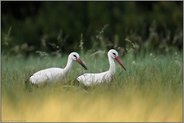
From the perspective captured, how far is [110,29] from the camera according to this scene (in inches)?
814

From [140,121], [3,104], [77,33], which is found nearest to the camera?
[140,121]

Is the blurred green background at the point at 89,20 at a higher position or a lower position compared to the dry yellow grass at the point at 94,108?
higher

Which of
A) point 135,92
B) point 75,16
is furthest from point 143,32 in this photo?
point 135,92

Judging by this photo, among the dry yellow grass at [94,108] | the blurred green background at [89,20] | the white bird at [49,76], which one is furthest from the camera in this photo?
the blurred green background at [89,20]

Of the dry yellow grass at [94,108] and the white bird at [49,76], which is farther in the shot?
the white bird at [49,76]

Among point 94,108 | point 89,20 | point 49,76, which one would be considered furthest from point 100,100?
point 89,20

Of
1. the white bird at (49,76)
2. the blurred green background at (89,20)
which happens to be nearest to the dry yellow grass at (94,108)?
the white bird at (49,76)

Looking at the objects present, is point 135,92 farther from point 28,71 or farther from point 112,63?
point 28,71

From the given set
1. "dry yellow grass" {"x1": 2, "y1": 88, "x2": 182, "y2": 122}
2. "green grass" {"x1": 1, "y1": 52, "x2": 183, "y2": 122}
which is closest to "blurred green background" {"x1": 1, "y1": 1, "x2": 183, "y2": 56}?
"green grass" {"x1": 1, "y1": 52, "x2": 183, "y2": 122}

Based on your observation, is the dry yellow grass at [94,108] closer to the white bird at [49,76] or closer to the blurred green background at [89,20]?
the white bird at [49,76]

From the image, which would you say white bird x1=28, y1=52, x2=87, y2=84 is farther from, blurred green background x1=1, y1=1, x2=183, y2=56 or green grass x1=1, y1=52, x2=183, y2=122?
blurred green background x1=1, y1=1, x2=183, y2=56

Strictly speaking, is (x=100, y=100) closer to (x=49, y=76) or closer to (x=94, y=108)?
(x=94, y=108)

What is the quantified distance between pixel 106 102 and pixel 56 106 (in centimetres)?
45

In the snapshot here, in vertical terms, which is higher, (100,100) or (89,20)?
(89,20)
